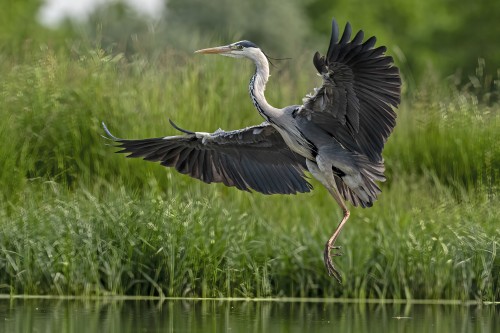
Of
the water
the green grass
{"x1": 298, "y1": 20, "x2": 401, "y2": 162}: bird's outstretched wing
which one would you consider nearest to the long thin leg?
{"x1": 298, "y1": 20, "x2": 401, "y2": 162}: bird's outstretched wing

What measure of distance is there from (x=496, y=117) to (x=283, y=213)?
121 inches

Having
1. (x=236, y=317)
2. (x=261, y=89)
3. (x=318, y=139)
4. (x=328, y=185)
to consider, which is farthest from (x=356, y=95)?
(x=236, y=317)

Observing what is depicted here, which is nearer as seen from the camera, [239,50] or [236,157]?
[239,50]

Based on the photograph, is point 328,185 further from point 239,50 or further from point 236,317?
point 236,317

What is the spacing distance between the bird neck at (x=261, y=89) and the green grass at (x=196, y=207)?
1.45 m

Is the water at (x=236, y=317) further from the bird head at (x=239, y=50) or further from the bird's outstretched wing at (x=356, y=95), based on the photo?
the bird head at (x=239, y=50)

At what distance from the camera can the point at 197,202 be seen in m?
11.3

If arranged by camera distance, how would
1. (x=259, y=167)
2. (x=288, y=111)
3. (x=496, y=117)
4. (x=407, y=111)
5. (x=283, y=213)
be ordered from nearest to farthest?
(x=288, y=111)
(x=259, y=167)
(x=283, y=213)
(x=496, y=117)
(x=407, y=111)

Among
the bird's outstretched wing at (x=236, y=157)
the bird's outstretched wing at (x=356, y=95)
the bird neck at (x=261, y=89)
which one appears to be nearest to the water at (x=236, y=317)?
the bird's outstretched wing at (x=236, y=157)

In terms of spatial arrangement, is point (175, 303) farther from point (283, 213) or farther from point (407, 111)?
point (407, 111)

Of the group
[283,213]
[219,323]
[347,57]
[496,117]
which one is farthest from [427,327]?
[496,117]

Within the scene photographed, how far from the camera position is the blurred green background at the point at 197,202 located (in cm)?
1091

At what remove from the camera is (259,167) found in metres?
11.0

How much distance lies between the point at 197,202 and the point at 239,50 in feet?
5.08
